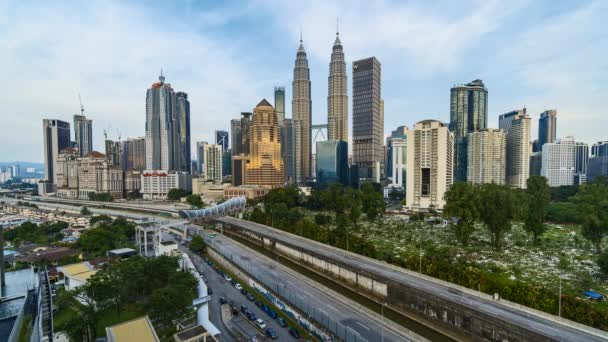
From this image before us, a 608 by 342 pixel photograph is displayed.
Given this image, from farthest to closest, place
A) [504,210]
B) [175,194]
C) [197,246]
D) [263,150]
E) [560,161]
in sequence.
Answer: [263,150], [560,161], [175,194], [197,246], [504,210]

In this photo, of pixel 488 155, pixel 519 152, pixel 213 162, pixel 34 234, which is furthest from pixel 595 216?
pixel 213 162

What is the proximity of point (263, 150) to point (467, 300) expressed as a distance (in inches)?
5024

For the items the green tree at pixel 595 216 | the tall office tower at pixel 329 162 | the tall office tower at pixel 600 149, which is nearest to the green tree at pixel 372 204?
the green tree at pixel 595 216

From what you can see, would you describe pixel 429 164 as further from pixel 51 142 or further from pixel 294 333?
pixel 51 142

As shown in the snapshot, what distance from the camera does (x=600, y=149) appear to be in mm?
176375

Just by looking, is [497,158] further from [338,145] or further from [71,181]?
[71,181]

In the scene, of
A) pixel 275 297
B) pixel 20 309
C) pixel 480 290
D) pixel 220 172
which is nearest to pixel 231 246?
pixel 275 297

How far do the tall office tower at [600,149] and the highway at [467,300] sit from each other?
206 metres

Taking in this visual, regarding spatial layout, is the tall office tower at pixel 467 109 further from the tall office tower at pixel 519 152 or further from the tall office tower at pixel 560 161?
the tall office tower at pixel 519 152

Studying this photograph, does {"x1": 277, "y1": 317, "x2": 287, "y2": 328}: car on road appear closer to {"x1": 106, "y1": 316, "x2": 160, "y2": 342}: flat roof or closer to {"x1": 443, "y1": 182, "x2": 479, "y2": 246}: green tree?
{"x1": 106, "y1": 316, "x2": 160, "y2": 342}: flat roof

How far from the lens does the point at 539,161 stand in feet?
577

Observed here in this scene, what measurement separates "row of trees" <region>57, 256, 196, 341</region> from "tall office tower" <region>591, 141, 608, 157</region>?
231 meters

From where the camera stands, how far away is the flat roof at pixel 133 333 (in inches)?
825

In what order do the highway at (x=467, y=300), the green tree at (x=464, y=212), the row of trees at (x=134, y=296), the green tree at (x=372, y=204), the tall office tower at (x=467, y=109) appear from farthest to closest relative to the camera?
the tall office tower at (x=467, y=109) < the green tree at (x=372, y=204) < the green tree at (x=464, y=212) < the row of trees at (x=134, y=296) < the highway at (x=467, y=300)
